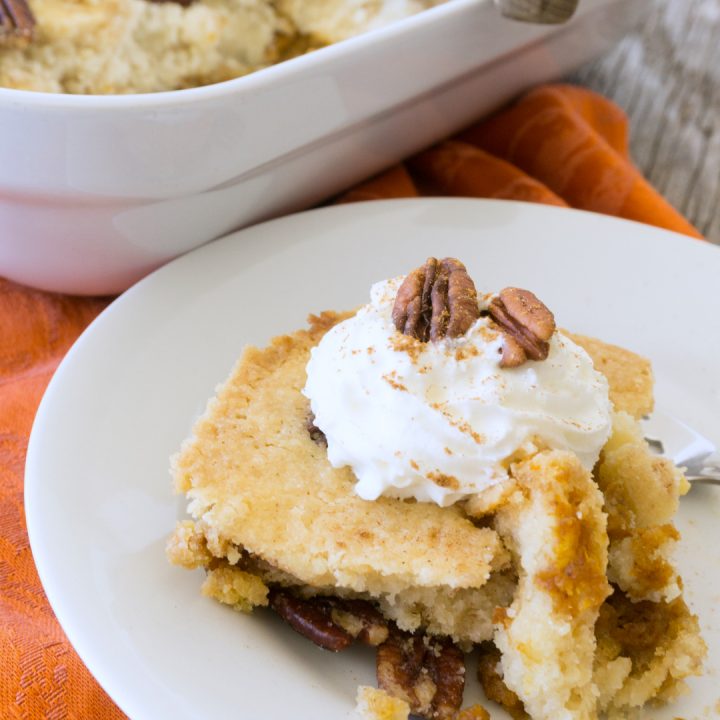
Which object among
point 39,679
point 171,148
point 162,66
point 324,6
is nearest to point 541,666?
point 39,679

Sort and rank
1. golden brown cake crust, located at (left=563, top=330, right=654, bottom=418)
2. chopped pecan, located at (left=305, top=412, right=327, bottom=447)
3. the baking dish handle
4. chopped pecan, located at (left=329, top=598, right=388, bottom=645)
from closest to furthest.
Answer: chopped pecan, located at (left=329, top=598, right=388, bottom=645), chopped pecan, located at (left=305, top=412, right=327, bottom=447), golden brown cake crust, located at (left=563, top=330, right=654, bottom=418), the baking dish handle

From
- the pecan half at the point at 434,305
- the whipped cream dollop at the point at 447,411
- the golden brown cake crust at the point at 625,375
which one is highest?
the pecan half at the point at 434,305

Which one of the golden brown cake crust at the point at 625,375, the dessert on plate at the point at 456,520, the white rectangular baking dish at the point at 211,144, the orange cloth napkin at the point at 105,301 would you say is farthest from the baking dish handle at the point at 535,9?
the dessert on plate at the point at 456,520

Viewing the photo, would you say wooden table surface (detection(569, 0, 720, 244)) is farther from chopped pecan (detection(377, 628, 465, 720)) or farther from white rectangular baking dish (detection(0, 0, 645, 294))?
chopped pecan (detection(377, 628, 465, 720))

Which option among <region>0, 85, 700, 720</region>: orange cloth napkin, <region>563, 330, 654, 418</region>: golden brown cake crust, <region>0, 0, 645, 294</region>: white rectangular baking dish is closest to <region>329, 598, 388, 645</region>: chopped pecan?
<region>0, 85, 700, 720</region>: orange cloth napkin

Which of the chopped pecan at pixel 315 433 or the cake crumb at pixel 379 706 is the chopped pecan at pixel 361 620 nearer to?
the cake crumb at pixel 379 706

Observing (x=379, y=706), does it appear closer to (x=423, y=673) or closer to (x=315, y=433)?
(x=423, y=673)
